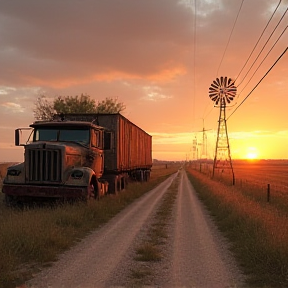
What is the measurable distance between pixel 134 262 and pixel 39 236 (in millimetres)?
2322

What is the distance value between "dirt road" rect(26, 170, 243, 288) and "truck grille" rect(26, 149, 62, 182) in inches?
132

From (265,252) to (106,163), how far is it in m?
12.2

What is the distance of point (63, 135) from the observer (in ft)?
50.2

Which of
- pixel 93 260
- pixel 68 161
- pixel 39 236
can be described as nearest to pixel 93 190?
pixel 68 161

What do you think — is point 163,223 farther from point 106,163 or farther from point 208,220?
point 106,163

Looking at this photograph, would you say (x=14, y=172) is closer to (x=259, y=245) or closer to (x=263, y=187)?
(x=259, y=245)

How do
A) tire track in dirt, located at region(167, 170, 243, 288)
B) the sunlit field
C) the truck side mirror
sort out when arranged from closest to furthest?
tire track in dirt, located at region(167, 170, 243, 288)
the truck side mirror
the sunlit field

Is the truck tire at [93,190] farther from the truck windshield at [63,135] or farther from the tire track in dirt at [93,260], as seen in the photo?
the tire track in dirt at [93,260]

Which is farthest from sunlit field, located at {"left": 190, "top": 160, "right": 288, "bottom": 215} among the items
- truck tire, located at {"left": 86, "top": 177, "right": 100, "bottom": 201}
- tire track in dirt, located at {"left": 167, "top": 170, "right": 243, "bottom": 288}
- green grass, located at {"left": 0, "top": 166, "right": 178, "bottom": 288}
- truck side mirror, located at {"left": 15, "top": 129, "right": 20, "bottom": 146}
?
truck side mirror, located at {"left": 15, "top": 129, "right": 20, "bottom": 146}

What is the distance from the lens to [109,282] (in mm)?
5938

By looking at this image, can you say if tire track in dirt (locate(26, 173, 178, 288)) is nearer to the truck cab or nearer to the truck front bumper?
the truck front bumper

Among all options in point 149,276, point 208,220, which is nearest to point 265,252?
point 149,276

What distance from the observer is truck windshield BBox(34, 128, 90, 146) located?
15250 mm

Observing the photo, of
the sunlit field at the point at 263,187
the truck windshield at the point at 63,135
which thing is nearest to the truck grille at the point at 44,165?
the truck windshield at the point at 63,135
